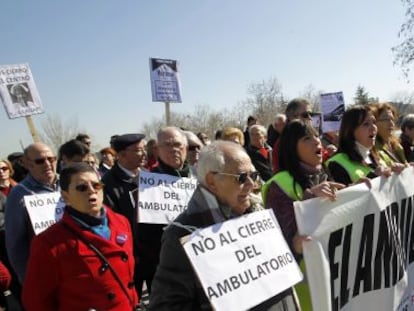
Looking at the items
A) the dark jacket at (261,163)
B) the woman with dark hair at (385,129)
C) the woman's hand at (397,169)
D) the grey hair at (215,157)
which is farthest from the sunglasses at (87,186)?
the dark jacket at (261,163)

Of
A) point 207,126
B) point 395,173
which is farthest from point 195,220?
point 207,126

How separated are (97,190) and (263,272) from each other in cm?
135

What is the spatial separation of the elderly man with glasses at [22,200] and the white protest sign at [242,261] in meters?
2.04

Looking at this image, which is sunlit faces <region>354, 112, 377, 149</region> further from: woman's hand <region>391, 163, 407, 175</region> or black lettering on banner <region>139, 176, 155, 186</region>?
black lettering on banner <region>139, 176, 155, 186</region>

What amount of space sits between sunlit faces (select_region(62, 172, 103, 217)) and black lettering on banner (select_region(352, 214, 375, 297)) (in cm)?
173

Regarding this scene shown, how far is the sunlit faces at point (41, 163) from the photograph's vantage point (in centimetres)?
383

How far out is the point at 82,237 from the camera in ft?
9.18

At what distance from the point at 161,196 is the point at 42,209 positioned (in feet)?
3.12

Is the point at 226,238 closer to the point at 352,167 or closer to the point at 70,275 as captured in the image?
the point at 70,275

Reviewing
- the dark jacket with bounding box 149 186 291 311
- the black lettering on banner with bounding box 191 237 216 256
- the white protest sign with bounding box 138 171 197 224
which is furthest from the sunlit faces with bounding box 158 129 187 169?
the black lettering on banner with bounding box 191 237 216 256

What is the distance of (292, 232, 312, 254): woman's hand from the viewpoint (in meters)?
2.63

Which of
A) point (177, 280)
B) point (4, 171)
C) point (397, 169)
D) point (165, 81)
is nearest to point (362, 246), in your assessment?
point (397, 169)

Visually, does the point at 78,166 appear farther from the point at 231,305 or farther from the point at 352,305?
the point at 352,305

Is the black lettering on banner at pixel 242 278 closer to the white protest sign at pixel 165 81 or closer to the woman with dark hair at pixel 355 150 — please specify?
the woman with dark hair at pixel 355 150
